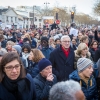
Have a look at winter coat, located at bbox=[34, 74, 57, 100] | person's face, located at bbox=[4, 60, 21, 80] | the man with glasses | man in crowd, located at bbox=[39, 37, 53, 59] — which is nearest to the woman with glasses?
person's face, located at bbox=[4, 60, 21, 80]

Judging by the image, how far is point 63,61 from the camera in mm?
5750

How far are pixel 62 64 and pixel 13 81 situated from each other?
2693 mm

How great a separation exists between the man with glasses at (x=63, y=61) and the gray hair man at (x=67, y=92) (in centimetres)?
323

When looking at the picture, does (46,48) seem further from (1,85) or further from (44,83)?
(1,85)

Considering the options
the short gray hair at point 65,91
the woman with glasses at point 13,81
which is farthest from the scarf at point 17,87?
the short gray hair at point 65,91

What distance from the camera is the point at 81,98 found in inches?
89.0

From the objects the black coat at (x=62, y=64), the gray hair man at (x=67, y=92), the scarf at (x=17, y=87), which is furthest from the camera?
the black coat at (x=62, y=64)

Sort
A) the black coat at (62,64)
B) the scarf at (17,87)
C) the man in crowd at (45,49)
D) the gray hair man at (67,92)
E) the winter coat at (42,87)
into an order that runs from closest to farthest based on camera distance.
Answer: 1. the gray hair man at (67,92)
2. the scarf at (17,87)
3. the winter coat at (42,87)
4. the black coat at (62,64)
5. the man in crowd at (45,49)

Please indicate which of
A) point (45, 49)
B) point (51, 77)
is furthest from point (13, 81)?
→ point (45, 49)

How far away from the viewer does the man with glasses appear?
5.68m

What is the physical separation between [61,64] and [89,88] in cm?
177

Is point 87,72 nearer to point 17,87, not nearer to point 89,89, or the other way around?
point 89,89

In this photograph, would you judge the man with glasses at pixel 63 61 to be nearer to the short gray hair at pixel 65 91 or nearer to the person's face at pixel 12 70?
the person's face at pixel 12 70

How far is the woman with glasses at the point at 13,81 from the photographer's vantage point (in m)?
3.13
